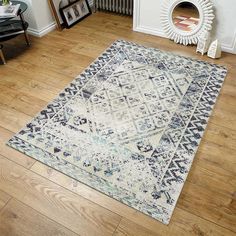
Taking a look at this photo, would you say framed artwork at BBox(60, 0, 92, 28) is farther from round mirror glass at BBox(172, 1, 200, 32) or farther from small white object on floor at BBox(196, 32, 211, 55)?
small white object on floor at BBox(196, 32, 211, 55)

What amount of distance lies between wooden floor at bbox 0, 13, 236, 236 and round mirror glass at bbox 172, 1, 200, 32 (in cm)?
67

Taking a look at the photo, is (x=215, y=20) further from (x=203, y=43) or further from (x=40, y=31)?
(x=40, y=31)

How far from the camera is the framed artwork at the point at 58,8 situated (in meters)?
2.88

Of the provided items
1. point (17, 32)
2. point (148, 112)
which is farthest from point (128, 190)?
point (17, 32)

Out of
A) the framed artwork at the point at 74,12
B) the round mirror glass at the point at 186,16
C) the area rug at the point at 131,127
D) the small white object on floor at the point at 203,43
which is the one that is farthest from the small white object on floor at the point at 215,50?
the framed artwork at the point at 74,12

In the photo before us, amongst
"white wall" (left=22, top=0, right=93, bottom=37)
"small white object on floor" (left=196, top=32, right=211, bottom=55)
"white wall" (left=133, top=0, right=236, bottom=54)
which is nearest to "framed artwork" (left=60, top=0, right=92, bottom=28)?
"white wall" (left=22, top=0, right=93, bottom=37)

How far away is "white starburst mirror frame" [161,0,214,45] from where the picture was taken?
8.17 ft

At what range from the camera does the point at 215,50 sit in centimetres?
250

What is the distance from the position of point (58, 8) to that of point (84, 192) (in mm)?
2306

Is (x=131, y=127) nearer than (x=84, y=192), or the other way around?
(x=84, y=192)

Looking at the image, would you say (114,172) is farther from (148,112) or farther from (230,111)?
(230,111)

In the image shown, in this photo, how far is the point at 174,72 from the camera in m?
2.40

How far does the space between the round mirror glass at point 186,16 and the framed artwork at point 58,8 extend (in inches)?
50.9

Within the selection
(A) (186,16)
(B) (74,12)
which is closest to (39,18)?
(B) (74,12)
